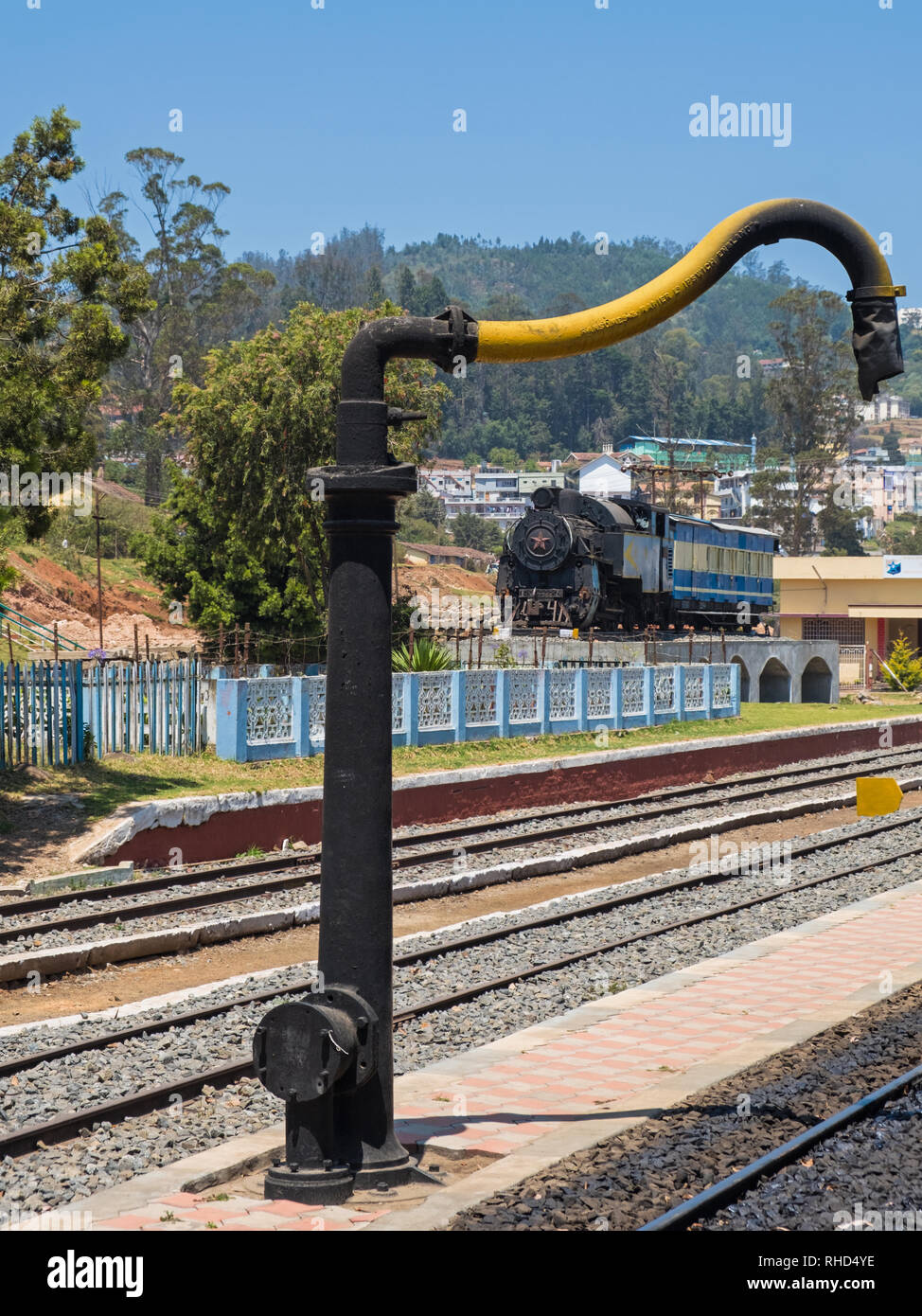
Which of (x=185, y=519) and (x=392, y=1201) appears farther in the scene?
(x=185, y=519)

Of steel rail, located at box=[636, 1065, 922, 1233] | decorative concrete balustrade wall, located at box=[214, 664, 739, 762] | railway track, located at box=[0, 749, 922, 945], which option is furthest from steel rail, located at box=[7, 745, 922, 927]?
steel rail, located at box=[636, 1065, 922, 1233]

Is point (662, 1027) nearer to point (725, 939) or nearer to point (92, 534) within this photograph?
point (725, 939)

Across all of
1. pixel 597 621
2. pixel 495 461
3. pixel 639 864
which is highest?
pixel 495 461

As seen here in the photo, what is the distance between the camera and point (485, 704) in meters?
23.7

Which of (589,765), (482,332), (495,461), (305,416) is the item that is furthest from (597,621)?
(495,461)

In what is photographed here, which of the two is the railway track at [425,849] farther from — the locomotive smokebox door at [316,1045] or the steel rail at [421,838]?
the locomotive smokebox door at [316,1045]

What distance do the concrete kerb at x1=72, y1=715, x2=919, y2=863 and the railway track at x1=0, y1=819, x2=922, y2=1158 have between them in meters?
4.29

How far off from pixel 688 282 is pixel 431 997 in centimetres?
583

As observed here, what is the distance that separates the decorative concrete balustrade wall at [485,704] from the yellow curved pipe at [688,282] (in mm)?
8049
